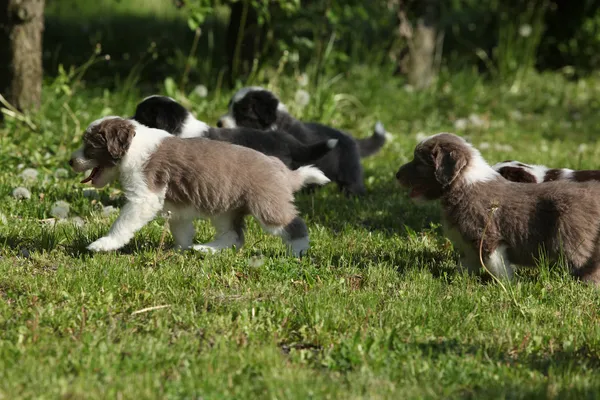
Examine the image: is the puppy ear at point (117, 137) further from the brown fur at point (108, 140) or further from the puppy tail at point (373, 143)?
the puppy tail at point (373, 143)

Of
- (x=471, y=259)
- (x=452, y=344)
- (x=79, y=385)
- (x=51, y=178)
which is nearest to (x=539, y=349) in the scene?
(x=452, y=344)

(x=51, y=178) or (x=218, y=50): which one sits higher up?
(x=218, y=50)

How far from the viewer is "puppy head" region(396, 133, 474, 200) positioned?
16.9ft

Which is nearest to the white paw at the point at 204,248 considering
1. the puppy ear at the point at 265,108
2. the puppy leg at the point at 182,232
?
the puppy leg at the point at 182,232

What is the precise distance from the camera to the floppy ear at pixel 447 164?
5.11 m

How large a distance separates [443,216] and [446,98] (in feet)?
23.4

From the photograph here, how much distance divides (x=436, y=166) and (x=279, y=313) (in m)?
1.55

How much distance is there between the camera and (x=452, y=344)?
159 inches

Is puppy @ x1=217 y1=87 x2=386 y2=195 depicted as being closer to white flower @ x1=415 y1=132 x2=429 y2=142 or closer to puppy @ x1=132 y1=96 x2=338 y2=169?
puppy @ x1=132 y1=96 x2=338 y2=169

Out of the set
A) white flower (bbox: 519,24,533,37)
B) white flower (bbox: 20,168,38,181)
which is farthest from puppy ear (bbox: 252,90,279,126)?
white flower (bbox: 519,24,533,37)

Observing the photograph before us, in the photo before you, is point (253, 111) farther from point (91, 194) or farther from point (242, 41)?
point (242, 41)

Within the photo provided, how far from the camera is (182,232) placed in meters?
5.53

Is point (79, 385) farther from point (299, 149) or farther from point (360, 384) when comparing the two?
point (299, 149)

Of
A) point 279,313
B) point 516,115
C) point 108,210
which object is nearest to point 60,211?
point 108,210
